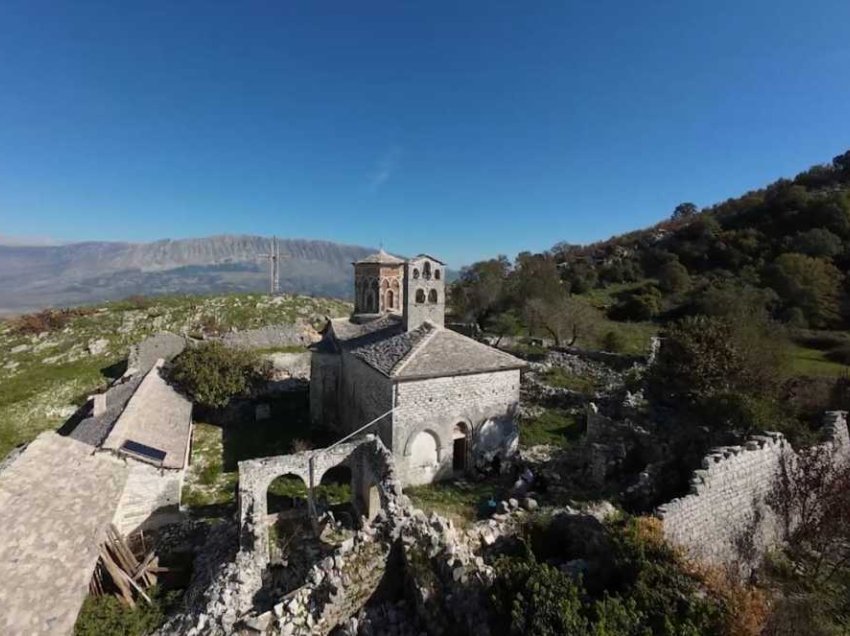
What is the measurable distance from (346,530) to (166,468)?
254 inches

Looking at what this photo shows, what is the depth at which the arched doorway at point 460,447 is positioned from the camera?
1731cm

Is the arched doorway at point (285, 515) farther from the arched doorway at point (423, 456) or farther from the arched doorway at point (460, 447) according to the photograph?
the arched doorway at point (460, 447)

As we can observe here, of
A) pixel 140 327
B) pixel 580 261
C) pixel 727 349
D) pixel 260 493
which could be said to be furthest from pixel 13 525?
pixel 580 261

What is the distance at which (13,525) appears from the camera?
37.5 ft

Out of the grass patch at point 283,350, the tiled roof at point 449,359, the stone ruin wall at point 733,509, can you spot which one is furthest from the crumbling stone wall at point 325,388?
the stone ruin wall at point 733,509

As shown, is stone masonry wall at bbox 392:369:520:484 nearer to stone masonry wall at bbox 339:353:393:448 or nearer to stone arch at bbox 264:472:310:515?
stone masonry wall at bbox 339:353:393:448

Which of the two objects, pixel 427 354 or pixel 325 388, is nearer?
pixel 427 354

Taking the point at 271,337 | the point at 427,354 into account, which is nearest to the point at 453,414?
the point at 427,354

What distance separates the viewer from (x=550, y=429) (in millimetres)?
21141

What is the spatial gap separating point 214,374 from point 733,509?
21582 mm

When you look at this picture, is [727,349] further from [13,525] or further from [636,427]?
[13,525]

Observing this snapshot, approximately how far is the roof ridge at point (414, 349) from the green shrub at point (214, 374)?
11.0 meters

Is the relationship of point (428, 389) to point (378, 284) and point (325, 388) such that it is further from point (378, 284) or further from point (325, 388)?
point (378, 284)

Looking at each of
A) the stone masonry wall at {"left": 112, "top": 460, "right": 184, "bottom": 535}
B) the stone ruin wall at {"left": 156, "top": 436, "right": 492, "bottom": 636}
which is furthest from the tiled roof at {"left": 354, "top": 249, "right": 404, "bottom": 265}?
the stone ruin wall at {"left": 156, "top": 436, "right": 492, "bottom": 636}
